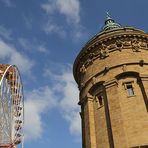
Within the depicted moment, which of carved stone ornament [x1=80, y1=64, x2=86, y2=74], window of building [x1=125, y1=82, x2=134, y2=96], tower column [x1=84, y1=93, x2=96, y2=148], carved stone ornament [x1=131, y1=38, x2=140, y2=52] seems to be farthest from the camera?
carved stone ornament [x1=80, y1=64, x2=86, y2=74]

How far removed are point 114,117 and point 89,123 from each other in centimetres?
277

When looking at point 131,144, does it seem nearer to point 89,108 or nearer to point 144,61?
point 89,108

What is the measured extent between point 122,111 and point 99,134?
2.51 meters

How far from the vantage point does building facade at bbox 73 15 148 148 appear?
22.2 m

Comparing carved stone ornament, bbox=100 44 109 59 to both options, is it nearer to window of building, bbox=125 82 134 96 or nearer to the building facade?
the building facade

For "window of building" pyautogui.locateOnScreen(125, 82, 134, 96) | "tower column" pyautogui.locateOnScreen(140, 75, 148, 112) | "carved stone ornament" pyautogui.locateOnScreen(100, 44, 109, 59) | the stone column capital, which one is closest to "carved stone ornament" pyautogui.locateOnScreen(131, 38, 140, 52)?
"carved stone ornament" pyautogui.locateOnScreen(100, 44, 109, 59)

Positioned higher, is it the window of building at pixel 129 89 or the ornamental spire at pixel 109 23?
the ornamental spire at pixel 109 23

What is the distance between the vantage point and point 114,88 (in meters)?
24.2

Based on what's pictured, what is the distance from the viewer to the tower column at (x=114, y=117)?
21.5m

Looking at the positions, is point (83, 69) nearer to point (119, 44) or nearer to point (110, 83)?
point (119, 44)

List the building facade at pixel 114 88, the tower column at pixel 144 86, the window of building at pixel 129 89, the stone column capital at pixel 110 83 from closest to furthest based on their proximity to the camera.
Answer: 1. the building facade at pixel 114 88
2. the tower column at pixel 144 86
3. the window of building at pixel 129 89
4. the stone column capital at pixel 110 83

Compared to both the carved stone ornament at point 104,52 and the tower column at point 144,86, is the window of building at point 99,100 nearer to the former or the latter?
the tower column at point 144,86

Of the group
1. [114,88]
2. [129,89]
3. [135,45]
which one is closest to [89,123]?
[114,88]

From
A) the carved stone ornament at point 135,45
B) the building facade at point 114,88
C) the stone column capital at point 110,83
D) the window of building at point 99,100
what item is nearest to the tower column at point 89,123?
the building facade at point 114,88
